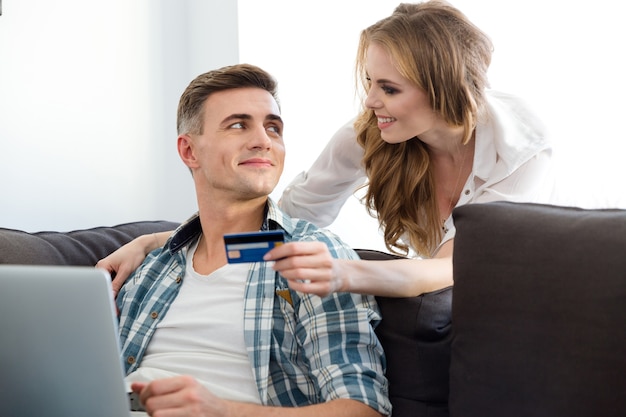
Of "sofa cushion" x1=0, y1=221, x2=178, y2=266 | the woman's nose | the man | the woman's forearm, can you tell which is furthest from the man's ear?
the woman's forearm

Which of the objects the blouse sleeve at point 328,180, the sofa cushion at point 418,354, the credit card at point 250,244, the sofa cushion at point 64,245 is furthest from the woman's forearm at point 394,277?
the sofa cushion at point 64,245

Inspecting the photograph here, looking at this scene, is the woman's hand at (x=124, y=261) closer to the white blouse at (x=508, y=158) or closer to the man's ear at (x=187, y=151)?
the man's ear at (x=187, y=151)

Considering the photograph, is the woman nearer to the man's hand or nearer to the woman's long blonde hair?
the woman's long blonde hair

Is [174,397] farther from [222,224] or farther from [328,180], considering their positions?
[328,180]

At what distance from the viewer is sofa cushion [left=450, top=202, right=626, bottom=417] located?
3.81 ft

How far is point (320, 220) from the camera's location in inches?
88.8

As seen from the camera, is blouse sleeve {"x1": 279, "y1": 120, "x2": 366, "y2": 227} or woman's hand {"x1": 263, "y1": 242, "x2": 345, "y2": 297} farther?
blouse sleeve {"x1": 279, "y1": 120, "x2": 366, "y2": 227}

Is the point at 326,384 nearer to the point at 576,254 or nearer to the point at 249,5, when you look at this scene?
the point at 576,254

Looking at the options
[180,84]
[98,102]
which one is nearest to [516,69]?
[180,84]

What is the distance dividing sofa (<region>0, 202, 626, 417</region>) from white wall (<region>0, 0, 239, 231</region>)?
1309 mm

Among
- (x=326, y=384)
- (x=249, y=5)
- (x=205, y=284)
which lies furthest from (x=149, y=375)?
(x=249, y=5)

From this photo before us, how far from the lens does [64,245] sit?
6.07 feet

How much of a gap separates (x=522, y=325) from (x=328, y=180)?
39.9 inches

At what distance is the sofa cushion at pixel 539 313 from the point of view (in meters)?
1.16
